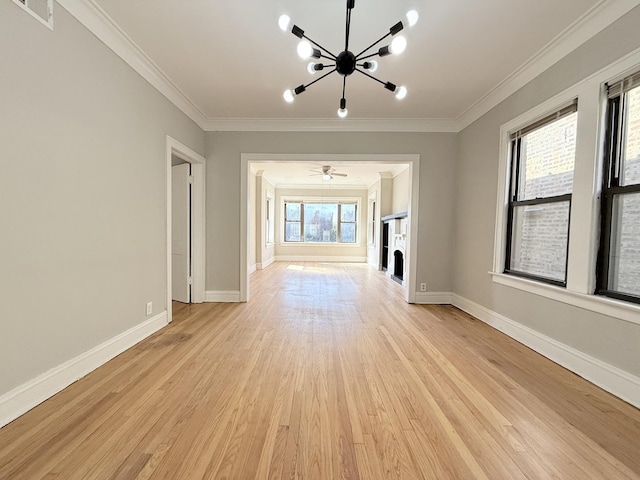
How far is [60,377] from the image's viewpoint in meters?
1.89

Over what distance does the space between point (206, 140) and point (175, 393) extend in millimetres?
3501

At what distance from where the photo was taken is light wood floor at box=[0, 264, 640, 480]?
131cm

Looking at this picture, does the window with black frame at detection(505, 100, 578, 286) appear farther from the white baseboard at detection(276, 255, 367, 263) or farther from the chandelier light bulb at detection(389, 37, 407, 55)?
the white baseboard at detection(276, 255, 367, 263)

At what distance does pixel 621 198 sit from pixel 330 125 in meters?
3.24

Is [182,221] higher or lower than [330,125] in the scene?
lower

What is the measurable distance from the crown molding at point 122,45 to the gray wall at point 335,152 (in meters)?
0.96

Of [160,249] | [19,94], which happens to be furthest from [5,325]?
[160,249]

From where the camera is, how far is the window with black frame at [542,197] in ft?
8.11

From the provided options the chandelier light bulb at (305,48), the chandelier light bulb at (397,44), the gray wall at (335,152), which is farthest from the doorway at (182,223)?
the chandelier light bulb at (397,44)

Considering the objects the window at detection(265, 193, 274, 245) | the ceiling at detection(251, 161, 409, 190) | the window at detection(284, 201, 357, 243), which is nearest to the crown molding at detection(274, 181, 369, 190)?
the ceiling at detection(251, 161, 409, 190)

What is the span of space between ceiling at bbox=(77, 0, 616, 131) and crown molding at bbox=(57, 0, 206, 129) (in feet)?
0.06

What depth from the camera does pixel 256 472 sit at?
1268 mm

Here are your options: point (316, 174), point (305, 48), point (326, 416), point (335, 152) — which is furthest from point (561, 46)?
point (316, 174)

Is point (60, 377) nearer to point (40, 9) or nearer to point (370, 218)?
point (40, 9)
